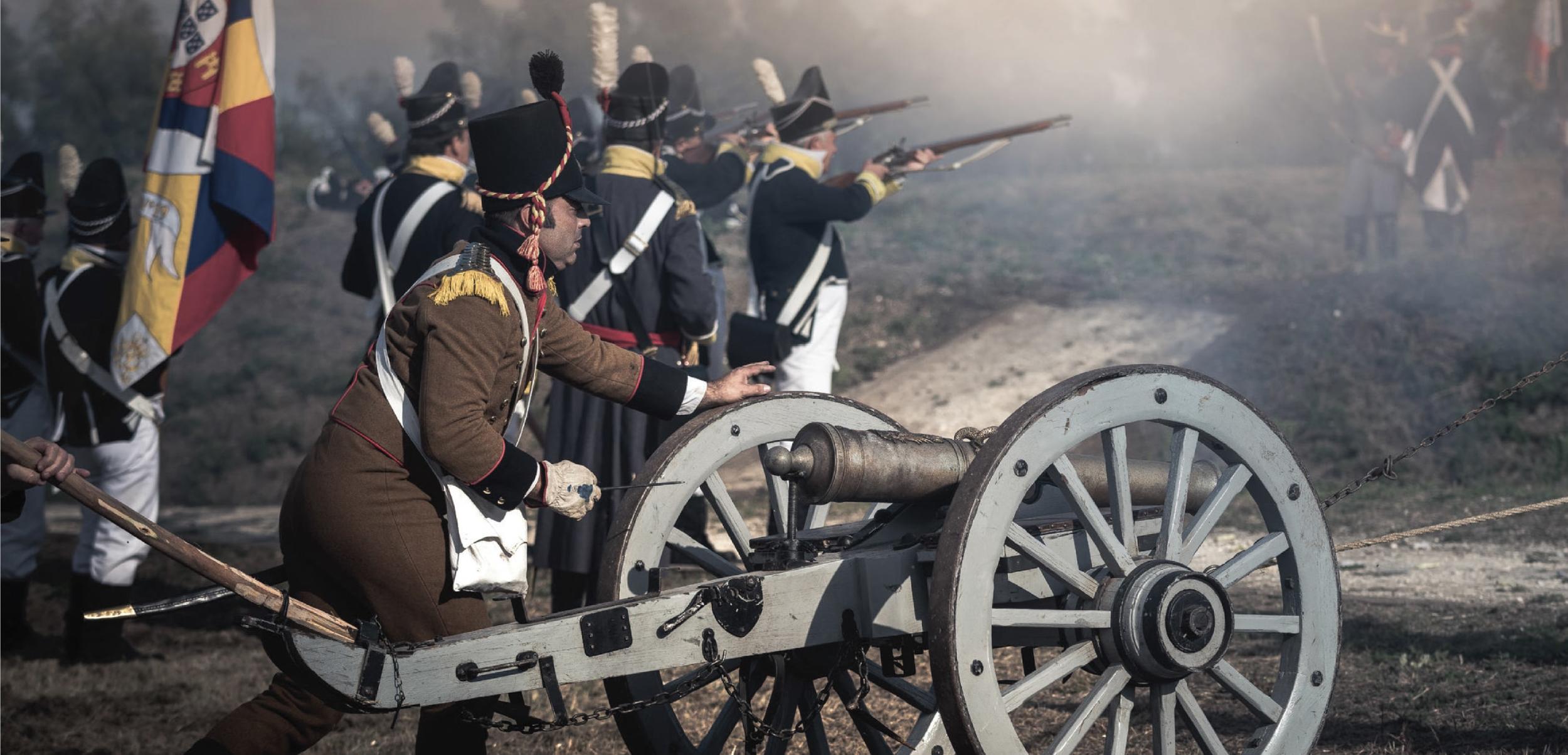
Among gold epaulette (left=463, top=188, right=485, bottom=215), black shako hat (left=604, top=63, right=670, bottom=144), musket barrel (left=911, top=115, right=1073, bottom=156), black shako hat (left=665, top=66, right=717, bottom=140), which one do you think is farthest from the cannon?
black shako hat (left=665, top=66, right=717, bottom=140)

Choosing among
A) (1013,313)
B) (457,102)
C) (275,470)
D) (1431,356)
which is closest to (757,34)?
(1013,313)

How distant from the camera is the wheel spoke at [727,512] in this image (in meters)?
3.50

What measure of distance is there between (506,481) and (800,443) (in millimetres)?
626

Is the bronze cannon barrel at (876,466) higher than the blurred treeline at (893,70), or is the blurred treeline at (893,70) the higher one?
the blurred treeline at (893,70)

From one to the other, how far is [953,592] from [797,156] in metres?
4.68

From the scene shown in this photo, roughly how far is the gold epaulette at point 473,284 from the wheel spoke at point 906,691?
Result: 1.13 metres

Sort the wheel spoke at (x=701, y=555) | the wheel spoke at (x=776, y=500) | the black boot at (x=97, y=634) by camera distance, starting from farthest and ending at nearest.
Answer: the black boot at (x=97, y=634)
the wheel spoke at (x=776, y=500)
the wheel spoke at (x=701, y=555)

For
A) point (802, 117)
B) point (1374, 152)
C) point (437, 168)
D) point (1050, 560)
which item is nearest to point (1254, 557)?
point (1050, 560)

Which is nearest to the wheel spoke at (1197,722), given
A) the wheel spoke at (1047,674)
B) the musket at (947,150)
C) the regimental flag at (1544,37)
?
the wheel spoke at (1047,674)

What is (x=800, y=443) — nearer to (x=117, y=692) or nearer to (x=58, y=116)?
(x=117, y=692)

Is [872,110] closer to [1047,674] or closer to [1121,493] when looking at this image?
Result: [1121,493]

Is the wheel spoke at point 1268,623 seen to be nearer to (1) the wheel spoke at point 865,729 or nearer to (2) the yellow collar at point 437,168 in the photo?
(1) the wheel spoke at point 865,729

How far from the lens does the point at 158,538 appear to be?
2.63m

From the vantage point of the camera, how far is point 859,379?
40.0 ft
